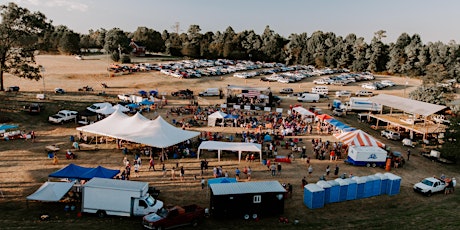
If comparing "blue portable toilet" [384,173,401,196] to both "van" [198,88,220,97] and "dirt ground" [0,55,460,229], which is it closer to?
"dirt ground" [0,55,460,229]

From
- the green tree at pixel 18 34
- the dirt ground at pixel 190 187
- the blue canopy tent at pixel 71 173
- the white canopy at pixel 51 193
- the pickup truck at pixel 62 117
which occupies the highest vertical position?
the green tree at pixel 18 34

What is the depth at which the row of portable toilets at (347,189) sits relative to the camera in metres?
16.9

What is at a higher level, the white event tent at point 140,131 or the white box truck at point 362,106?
the white box truck at point 362,106

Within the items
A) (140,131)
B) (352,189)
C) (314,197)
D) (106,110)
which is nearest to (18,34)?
(106,110)

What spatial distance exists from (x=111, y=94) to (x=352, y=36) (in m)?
Answer: 79.6

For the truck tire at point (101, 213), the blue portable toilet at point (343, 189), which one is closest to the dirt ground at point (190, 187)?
the truck tire at point (101, 213)

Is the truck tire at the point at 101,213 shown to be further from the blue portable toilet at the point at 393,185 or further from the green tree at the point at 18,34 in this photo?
the green tree at the point at 18,34

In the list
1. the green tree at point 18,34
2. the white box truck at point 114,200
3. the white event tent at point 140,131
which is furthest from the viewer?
the green tree at point 18,34

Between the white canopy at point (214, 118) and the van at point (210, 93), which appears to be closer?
the white canopy at point (214, 118)

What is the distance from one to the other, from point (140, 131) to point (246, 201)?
12.1m

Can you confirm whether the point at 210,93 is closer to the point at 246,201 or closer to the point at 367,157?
the point at 367,157

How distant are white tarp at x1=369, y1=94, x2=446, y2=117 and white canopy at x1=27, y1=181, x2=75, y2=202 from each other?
29907mm

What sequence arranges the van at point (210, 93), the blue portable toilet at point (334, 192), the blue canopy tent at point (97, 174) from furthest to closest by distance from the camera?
the van at point (210, 93) < the blue portable toilet at point (334, 192) < the blue canopy tent at point (97, 174)

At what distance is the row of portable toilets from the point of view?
16.9 meters
